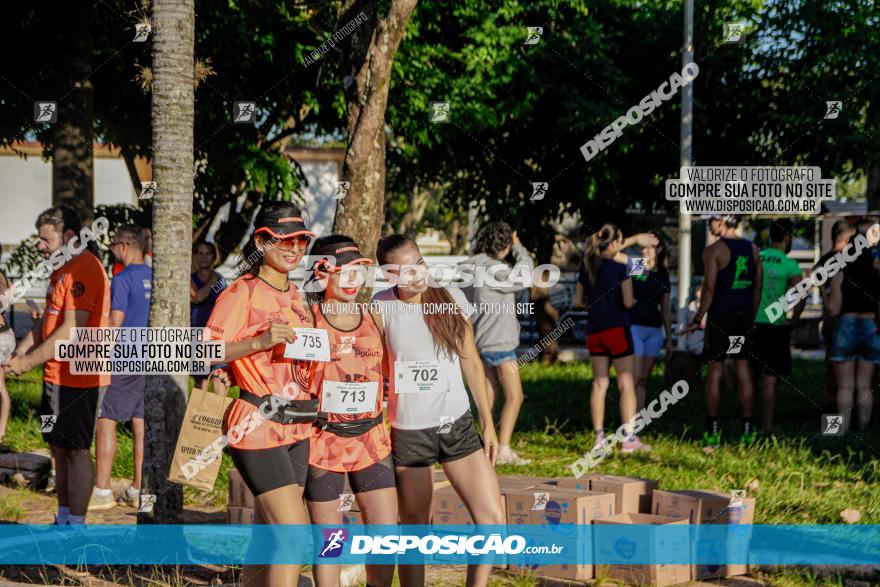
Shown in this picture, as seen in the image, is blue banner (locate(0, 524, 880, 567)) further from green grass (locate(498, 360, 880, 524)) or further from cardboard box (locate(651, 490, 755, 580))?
green grass (locate(498, 360, 880, 524))

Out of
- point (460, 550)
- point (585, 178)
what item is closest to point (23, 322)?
point (585, 178)

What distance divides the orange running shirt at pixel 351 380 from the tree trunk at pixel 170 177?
153 centimetres

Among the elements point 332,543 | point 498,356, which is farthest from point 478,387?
point 498,356

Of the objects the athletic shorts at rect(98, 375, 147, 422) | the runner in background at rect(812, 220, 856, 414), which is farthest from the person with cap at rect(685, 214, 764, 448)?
the athletic shorts at rect(98, 375, 147, 422)

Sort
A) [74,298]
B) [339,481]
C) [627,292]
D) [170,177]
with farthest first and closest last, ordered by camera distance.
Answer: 1. [627,292]
2. [74,298]
3. [170,177]
4. [339,481]

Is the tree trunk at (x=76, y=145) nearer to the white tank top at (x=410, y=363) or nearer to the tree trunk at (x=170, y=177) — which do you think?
the tree trunk at (x=170, y=177)

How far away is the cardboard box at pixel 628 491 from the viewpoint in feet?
20.3

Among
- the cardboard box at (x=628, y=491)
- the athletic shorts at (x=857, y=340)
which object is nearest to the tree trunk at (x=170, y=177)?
the cardboard box at (x=628, y=491)

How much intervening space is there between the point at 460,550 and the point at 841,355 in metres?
5.38

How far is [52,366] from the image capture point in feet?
21.4

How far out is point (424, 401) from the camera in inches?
201

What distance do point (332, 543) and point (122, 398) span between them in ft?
12.0

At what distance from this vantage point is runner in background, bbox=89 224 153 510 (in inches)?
309

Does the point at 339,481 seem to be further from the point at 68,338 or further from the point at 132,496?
the point at 132,496
